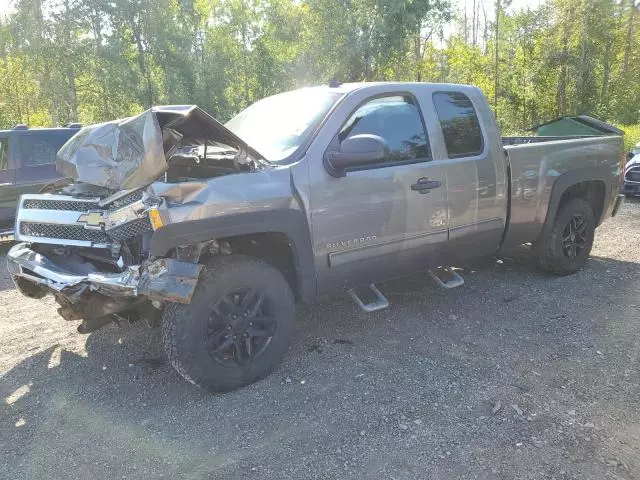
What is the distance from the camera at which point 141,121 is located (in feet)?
10.3

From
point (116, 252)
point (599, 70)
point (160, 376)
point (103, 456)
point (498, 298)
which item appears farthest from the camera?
point (599, 70)

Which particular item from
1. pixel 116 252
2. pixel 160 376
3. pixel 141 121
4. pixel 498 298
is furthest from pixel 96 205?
pixel 498 298

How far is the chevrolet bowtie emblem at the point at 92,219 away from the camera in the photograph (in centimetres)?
309

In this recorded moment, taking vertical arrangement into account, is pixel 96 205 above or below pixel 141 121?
below

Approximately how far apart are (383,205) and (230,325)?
1.42 metres

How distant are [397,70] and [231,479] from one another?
872 inches

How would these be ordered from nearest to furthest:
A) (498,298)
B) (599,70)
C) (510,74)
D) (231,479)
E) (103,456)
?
(231,479)
(103,456)
(498,298)
(599,70)
(510,74)

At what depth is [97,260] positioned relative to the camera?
11.0 feet

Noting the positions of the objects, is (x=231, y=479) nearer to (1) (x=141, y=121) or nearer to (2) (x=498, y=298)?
(1) (x=141, y=121)

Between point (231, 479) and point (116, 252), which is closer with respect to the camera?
point (231, 479)

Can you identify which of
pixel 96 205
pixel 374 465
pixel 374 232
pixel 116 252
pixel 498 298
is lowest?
pixel 498 298

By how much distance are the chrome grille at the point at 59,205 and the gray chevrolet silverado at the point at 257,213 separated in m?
0.01

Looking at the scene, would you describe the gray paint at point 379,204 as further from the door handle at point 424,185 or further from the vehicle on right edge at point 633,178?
the vehicle on right edge at point 633,178

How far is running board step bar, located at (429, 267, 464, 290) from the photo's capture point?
15.0 ft
